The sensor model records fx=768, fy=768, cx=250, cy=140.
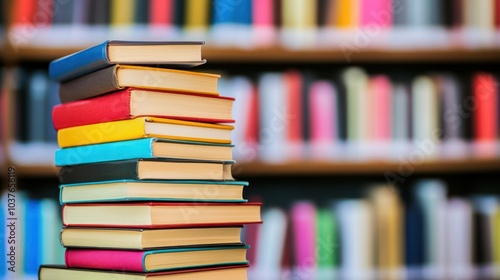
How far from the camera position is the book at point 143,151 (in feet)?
2.52

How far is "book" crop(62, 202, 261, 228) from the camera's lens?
2.50 ft

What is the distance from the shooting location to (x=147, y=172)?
30.3 inches

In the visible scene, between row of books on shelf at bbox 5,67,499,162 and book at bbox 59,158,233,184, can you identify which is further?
row of books on shelf at bbox 5,67,499,162

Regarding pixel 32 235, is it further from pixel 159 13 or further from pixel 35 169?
pixel 159 13

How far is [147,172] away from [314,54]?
5.48 ft

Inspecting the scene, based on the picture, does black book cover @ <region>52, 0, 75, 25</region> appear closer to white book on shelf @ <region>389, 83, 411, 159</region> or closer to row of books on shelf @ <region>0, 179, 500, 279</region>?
row of books on shelf @ <region>0, 179, 500, 279</region>

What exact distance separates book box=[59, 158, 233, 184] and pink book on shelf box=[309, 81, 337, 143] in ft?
4.79

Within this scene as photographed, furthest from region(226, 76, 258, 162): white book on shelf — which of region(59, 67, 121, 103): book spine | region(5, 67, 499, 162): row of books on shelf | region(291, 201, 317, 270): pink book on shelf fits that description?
region(59, 67, 121, 103): book spine

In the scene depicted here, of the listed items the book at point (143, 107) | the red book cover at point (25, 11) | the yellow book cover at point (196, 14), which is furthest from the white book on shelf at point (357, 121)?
the book at point (143, 107)

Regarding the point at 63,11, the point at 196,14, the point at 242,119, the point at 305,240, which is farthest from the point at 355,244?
the point at 63,11

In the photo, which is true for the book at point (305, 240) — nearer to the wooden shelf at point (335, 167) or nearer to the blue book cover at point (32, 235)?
the wooden shelf at point (335, 167)

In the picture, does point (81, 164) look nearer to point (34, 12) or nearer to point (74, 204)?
point (74, 204)

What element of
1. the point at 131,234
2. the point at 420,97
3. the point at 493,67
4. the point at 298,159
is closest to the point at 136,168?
the point at 131,234

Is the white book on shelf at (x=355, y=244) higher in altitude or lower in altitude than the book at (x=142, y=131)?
lower
